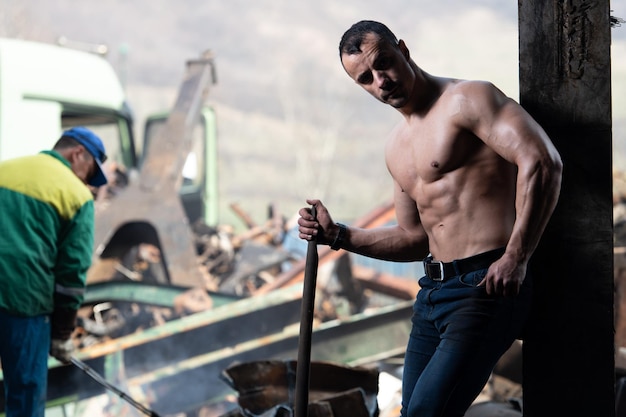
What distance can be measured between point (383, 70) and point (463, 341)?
870mm

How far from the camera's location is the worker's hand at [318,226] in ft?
8.82

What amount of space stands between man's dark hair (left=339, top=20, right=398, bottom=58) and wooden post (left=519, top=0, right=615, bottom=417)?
0.47 metres

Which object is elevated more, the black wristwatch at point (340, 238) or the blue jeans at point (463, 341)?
the black wristwatch at point (340, 238)

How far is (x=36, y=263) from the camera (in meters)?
3.79

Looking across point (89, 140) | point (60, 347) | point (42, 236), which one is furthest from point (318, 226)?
point (60, 347)

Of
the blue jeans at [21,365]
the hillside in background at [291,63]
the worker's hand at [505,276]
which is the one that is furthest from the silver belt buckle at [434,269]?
the hillside in background at [291,63]

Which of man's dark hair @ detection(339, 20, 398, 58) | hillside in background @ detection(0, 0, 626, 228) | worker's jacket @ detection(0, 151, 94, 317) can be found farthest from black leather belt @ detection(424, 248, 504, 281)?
hillside in background @ detection(0, 0, 626, 228)

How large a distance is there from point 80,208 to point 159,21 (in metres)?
8.49

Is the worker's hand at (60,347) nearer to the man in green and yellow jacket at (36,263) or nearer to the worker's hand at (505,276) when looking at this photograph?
the man in green and yellow jacket at (36,263)

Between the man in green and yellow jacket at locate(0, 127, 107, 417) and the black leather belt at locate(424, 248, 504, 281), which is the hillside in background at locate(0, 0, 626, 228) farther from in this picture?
the black leather belt at locate(424, 248, 504, 281)

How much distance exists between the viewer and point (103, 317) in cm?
716

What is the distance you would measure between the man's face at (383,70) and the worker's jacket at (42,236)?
2093 millimetres

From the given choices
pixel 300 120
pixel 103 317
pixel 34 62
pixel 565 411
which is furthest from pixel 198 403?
pixel 300 120

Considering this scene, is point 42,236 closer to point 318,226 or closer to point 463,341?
point 318,226
